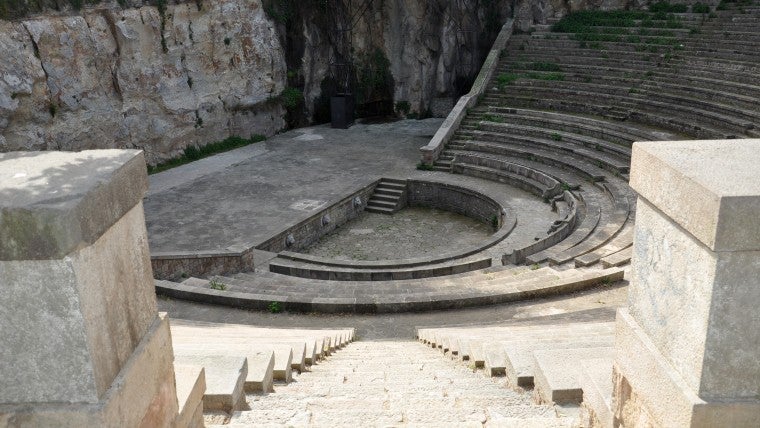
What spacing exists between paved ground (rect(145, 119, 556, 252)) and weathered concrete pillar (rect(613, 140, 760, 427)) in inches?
386

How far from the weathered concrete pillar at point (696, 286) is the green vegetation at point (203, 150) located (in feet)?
51.0

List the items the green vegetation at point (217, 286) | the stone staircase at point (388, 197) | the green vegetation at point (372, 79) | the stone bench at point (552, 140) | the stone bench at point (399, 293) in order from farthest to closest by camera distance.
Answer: the green vegetation at point (372, 79)
the stone staircase at point (388, 197)
the stone bench at point (552, 140)
the green vegetation at point (217, 286)
the stone bench at point (399, 293)

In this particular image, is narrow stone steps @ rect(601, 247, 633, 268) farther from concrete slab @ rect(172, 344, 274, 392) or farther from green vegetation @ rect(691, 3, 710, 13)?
green vegetation @ rect(691, 3, 710, 13)

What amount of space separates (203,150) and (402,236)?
7.17 meters

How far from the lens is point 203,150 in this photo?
1811 cm

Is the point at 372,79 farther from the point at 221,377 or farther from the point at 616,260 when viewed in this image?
the point at 221,377

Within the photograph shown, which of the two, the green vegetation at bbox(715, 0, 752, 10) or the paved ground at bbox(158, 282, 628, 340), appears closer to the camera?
the paved ground at bbox(158, 282, 628, 340)

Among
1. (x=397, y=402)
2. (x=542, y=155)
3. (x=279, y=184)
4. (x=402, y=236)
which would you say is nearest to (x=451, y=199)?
(x=402, y=236)

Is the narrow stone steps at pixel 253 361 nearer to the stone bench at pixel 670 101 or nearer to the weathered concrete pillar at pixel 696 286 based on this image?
the weathered concrete pillar at pixel 696 286

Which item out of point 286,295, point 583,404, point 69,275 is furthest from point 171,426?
point 286,295

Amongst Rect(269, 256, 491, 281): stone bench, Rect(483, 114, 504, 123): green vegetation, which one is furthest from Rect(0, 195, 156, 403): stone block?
Rect(483, 114, 504, 123): green vegetation

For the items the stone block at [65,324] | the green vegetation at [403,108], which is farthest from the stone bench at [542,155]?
the stone block at [65,324]

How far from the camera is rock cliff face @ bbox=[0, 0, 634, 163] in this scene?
1466 centimetres

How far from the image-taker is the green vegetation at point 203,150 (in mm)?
17047
